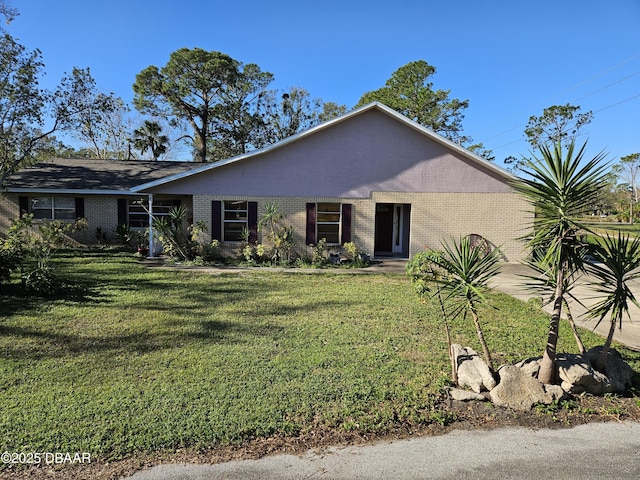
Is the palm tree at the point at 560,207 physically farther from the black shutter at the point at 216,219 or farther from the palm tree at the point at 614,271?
the black shutter at the point at 216,219

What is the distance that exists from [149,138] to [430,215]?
23849mm

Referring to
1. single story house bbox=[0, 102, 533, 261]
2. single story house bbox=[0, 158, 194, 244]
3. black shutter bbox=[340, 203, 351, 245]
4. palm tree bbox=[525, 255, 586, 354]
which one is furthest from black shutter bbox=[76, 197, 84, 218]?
palm tree bbox=[525, 255, 586, 354]

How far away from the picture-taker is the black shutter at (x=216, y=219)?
604 inches

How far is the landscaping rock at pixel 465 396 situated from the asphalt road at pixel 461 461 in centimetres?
61

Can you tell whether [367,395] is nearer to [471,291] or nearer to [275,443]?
[275,443]

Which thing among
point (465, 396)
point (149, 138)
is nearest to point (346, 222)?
point (465, 396)

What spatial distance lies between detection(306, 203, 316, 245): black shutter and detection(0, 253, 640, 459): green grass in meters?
5.54

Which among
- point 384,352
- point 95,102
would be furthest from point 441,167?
point 95,102

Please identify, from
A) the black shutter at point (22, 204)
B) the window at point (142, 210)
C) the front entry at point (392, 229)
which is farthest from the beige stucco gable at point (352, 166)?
the black shutter at point (22, 204)

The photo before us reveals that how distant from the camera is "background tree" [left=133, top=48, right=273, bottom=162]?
Answer: 31672mm

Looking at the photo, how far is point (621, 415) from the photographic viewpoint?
4.36 meters

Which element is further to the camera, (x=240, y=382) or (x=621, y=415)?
(x=240, y=382)

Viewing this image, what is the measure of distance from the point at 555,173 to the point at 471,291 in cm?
165

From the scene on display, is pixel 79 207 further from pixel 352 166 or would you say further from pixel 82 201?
pixel 352 166
